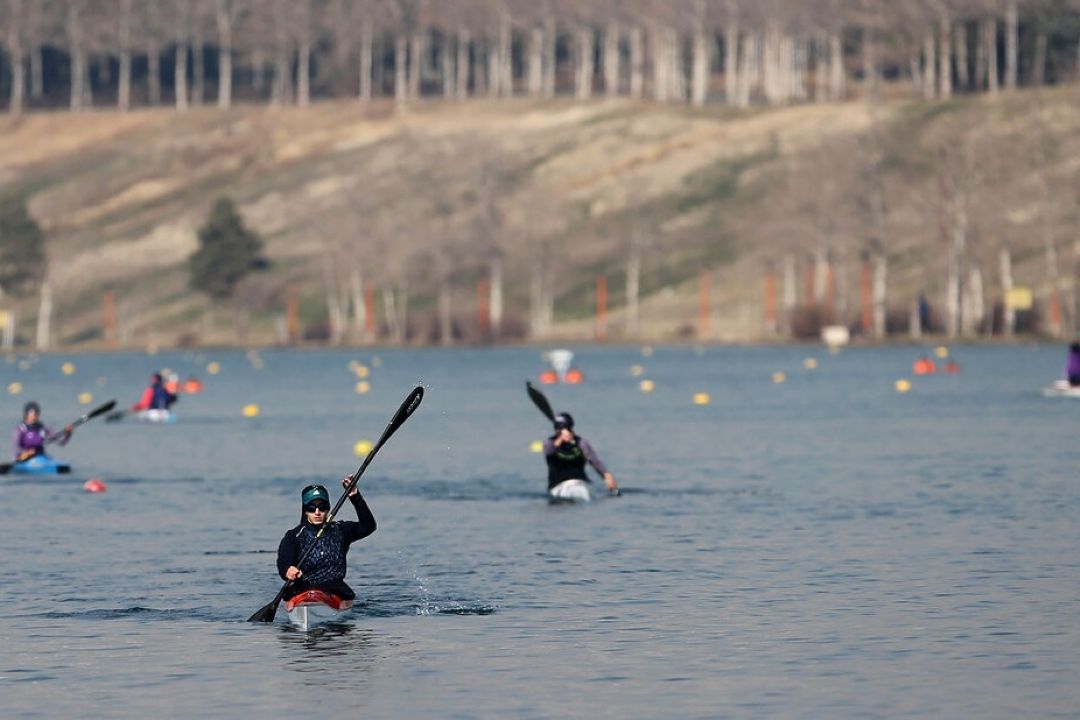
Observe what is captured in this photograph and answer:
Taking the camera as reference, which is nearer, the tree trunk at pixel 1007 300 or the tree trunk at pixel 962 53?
the tree trunk at pixel 1007 300

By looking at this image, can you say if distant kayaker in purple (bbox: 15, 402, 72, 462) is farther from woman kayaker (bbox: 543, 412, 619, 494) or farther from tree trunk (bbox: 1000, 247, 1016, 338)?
tree trunk (bbox: 1000, 247, 1016, 338)

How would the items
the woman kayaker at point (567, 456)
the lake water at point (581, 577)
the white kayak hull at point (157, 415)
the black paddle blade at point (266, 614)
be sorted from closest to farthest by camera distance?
the lake water at point (581, 577), the black paddle blade at point (266, 614), the woman kayaker at point (567, 456), the white kayak hull at point (157, 415)

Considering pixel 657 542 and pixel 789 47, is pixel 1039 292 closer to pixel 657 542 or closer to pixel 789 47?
pixel 789 47

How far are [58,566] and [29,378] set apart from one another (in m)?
87.9

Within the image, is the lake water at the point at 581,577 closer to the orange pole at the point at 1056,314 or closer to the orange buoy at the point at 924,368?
the orange buoy at the point at 924,368

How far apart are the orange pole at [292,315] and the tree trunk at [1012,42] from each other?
60113mm

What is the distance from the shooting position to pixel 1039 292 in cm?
14088

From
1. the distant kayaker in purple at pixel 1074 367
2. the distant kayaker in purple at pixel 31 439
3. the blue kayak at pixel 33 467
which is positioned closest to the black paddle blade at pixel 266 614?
the distant kayaker in purple at pixel 31 439

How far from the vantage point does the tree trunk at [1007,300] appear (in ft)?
445

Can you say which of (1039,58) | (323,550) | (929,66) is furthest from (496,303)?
(323,550)

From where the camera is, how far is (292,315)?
162 m

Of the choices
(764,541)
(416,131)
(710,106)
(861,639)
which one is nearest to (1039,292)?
(710,106)

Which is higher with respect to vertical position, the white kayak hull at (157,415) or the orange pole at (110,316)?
the orange pole at (110,316)

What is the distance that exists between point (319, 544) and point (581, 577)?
613 centimetres
